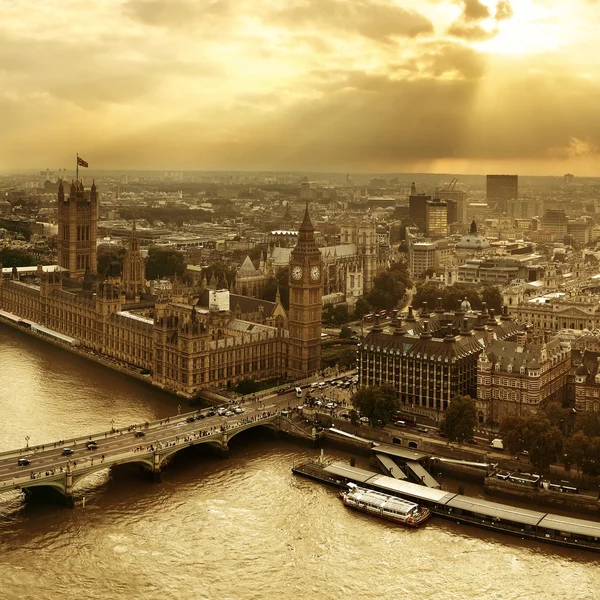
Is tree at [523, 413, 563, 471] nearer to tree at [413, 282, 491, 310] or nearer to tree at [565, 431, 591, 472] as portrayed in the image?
tree at [565, 431, 591, 472]

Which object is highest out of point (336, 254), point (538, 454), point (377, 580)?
point (336, 254)

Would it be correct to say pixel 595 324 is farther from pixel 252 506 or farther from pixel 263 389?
pixel 252 506

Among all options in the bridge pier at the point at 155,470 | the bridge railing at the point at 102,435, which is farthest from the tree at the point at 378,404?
the bridge pier at the point at 155,470

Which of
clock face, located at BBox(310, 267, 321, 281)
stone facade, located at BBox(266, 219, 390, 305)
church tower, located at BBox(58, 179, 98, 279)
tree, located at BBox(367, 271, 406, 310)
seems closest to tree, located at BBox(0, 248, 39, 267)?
church tower, located at BBox(58, 179, 98, 279)

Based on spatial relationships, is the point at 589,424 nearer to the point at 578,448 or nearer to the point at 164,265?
the point at 578,448

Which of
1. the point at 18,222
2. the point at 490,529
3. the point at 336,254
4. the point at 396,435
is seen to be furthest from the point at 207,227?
the point at 490,529

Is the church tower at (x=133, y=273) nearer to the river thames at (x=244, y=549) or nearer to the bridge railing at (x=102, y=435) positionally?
the bridge railing at (x=102, y=435)

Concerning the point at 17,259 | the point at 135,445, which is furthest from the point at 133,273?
the point at 135,445
